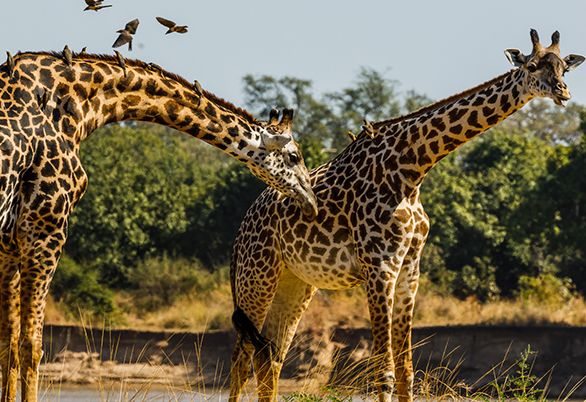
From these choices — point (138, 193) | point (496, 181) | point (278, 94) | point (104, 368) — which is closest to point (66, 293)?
point (104, 368)

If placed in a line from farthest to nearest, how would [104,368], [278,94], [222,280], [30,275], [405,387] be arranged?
[278,94] < [222,280] < [104,368] < [405,387] < [30,275]

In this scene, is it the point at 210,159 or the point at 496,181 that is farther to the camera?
the point at 210,159

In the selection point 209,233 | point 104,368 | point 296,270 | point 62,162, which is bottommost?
point 104,368

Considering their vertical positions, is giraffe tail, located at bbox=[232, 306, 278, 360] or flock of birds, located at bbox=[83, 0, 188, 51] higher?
flock of birds, located at bbox=[83, 0, 188, 51]

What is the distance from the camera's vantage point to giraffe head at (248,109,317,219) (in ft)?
30.8

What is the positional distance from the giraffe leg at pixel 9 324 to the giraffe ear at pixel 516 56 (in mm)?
3915

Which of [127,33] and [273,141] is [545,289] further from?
[127,33]

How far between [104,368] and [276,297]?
19.6m

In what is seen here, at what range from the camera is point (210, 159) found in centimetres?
7156

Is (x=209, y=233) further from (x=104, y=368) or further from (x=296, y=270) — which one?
(x=296, y=270)

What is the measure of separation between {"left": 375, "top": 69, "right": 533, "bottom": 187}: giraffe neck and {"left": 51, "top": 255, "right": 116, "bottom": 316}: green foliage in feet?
74.6

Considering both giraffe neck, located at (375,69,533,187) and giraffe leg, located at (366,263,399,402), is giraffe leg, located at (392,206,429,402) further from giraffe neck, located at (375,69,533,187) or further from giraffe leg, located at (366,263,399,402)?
giraffe neck, located at (375,69,533,187)

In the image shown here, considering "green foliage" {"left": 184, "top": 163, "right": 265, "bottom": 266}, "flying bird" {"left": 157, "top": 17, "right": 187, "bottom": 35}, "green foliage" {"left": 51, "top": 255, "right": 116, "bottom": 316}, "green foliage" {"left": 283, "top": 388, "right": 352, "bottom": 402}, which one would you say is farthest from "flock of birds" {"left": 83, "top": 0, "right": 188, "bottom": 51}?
"green foliage" {"left": 184, "top": 163, "right": 265, "bottom": 266}

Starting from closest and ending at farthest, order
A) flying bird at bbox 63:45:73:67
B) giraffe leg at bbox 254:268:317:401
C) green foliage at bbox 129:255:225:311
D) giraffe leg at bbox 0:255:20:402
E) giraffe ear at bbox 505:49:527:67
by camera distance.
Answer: giraffe leg at bbox 0:255:20:402, flying bird at bbox 63:45:73:67, giraffe ear at bbox 505:49:527:67, giraffe leg at bbox 254:268:317:401, green foliage at bbox 129:255:225:311
